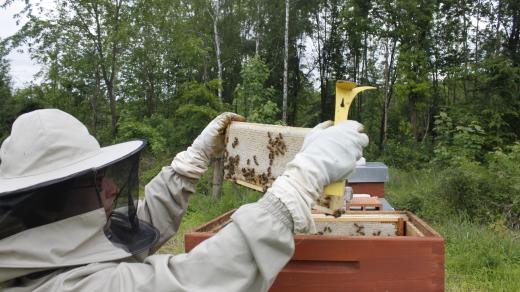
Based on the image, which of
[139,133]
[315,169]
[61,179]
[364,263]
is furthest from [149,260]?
[139,133]

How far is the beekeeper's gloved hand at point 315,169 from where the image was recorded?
1119 millimetres

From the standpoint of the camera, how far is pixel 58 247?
45.0 inches

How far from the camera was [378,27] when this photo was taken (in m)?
17.8

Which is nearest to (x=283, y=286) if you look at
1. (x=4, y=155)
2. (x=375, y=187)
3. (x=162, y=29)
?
(x=4, y=155)

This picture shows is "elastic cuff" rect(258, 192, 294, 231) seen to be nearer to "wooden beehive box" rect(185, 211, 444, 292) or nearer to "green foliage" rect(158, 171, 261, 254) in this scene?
"wooden beehive box" rect(185, 211, 444, 292)

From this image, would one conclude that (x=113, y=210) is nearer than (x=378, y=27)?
Yes

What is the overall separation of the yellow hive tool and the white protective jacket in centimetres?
24

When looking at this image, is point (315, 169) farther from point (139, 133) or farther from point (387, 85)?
point (387, 85)

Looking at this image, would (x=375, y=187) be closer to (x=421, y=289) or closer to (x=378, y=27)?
(x=421, y=289)

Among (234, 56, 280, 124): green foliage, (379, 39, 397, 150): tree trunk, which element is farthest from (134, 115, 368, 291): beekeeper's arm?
(379, 39, 397, 150): tree trunk

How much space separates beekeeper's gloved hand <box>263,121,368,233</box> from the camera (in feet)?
3.67

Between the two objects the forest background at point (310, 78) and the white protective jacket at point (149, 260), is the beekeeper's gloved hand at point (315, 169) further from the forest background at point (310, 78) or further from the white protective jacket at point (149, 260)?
the forest background at point (310, 78)

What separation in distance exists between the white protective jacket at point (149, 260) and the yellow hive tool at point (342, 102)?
0.24 meters

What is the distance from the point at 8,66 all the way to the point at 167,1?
9.20 meters
